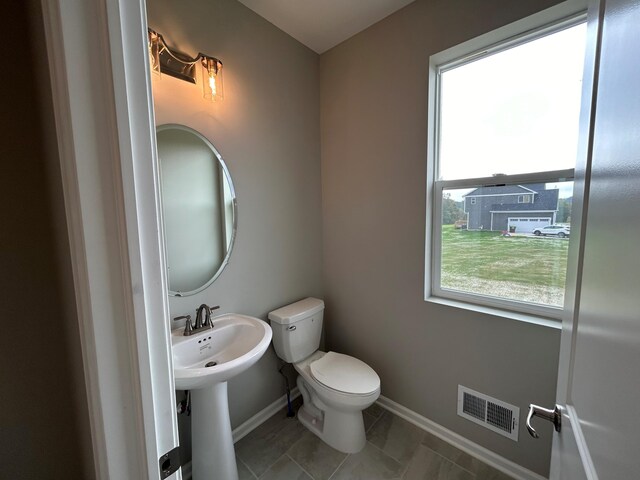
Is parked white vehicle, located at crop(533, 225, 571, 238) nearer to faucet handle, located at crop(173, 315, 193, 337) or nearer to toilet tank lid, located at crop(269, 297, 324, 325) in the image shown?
toilet tank lid, located at crop(269, 297, 324, 325)

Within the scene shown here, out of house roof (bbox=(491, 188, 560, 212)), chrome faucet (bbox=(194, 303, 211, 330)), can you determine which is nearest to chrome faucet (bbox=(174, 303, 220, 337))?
chrome faucet (bbox=(194, 303, 211, 330))

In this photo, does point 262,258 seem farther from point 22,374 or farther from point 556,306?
point 556,306

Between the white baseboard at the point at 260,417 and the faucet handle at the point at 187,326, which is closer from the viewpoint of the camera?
the faucet handle at the point at 187,326

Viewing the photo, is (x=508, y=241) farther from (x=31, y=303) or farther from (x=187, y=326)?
(x=31, y=303)

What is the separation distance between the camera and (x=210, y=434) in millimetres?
1230

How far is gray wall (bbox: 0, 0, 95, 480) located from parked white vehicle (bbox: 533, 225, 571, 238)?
5.95 feet

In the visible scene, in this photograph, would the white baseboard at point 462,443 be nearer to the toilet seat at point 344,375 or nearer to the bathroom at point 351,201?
the bathroom at point 351,201

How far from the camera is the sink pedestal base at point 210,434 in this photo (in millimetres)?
1219

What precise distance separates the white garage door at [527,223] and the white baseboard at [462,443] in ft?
4.04

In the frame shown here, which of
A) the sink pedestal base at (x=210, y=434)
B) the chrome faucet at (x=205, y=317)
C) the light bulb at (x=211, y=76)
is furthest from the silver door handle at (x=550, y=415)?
the light bulb at (x=211, y=76)

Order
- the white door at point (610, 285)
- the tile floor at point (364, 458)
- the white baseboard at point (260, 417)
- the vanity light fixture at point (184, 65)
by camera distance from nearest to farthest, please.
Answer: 1. the white door at point (610, 285)
2. the vanity light fixture at point (184, 65)
3. the tile floor at point (364, 458)
4. the white baseboard at point (260, 417)

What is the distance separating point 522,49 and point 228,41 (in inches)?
62.1

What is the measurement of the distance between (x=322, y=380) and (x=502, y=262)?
1.23m

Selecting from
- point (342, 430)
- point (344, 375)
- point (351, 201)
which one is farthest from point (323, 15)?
point (342, 430)
